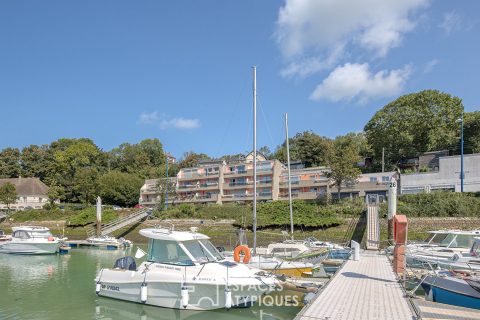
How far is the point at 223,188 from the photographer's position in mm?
70562

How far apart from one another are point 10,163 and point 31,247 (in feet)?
250

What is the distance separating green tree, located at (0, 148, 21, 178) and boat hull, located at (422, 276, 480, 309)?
10750 cm

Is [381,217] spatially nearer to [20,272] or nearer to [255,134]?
[255,134]

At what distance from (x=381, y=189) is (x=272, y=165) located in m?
18.2

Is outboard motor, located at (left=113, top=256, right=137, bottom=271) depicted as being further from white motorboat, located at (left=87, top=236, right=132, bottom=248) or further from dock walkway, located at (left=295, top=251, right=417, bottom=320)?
white motorboat, located at (left=87, top=236, right=132, bottom=248)

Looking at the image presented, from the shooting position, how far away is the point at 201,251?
1647 cm

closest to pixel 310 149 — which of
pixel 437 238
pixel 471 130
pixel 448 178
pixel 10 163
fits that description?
pixel 471 130

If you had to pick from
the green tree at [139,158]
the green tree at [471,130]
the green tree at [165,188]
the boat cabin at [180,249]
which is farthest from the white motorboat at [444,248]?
the green tree at [139,158]

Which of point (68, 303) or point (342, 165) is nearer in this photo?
point (68, 303)

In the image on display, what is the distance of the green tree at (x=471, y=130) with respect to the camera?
2584 inches

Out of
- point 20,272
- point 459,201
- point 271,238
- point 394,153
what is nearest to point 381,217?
point 459,201

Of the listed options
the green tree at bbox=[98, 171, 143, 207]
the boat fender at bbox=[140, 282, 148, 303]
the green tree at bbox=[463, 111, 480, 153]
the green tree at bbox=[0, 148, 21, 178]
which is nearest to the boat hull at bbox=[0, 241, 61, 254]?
the boat fender at bbox=[140, 282, 148, 303]

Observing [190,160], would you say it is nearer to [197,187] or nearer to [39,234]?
[197,187]

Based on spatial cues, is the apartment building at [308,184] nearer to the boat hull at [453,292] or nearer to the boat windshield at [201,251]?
the boat hull at [453,292]
